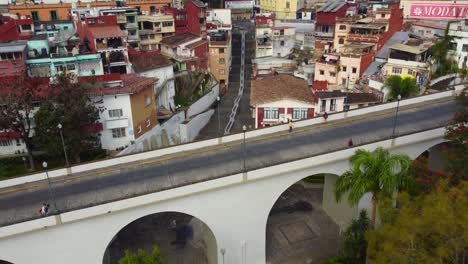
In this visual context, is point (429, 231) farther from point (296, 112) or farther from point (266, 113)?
point (266, 113)

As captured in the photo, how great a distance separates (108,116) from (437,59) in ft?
116

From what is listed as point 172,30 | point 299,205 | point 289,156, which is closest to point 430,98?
point 299,205

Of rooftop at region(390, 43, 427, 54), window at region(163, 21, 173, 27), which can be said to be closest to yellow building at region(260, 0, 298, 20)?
window at region(163, 21, 173, 27)

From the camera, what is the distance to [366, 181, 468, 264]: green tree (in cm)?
1430

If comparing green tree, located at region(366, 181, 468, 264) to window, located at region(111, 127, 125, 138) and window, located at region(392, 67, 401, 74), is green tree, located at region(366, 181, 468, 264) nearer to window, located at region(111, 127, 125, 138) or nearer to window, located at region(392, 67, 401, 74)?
window, located at region(111, 127, 125, 138)

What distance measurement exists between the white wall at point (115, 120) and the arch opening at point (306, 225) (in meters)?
14.8

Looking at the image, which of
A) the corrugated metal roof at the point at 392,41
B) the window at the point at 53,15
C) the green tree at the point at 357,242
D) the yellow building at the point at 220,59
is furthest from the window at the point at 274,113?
the window at the point at 53,15

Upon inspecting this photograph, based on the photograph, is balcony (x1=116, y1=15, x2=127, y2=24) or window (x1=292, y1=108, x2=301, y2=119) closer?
window (x1=292, y1=108, x2=301, y2=119)

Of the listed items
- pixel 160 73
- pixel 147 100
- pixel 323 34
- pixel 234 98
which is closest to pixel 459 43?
pixel 323 34

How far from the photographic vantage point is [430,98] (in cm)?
3070

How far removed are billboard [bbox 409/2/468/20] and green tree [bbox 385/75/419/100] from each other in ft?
88.5

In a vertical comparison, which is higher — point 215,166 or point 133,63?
point 133,63

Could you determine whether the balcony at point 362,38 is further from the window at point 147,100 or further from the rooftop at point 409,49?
the window at point 147,100

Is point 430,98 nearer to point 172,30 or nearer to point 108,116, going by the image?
point 108,116
